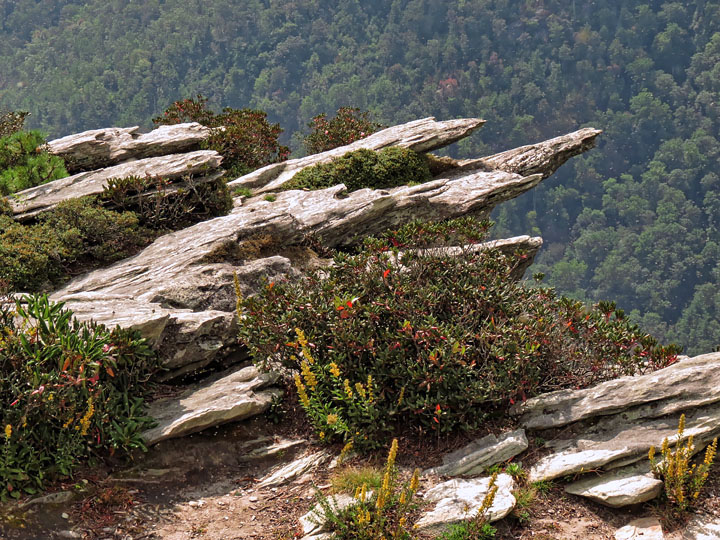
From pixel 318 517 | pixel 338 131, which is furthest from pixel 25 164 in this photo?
pixel 318 517

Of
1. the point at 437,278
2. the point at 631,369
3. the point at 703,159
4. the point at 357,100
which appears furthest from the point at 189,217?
the point at 357,100

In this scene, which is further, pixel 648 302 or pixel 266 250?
pixel 648 302

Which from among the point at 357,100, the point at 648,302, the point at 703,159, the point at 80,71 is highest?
the point at 80,71

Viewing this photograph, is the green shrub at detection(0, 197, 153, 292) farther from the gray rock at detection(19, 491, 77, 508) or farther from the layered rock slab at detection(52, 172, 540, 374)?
the gray rock at detection(19, 491, 77, 508)

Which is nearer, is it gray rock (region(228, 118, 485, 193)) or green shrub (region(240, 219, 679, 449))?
green shrub (region(240, 219, 679, 449))

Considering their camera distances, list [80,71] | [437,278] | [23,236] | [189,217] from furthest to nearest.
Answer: [80,71], [189,217], [23,236], [437,278]

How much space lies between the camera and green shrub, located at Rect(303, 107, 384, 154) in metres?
23.1

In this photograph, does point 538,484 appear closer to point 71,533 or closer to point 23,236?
point 71,533

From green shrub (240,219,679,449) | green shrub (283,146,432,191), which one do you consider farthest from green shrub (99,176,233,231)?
green shrub (240,219,679,449)

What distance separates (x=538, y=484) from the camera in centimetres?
834

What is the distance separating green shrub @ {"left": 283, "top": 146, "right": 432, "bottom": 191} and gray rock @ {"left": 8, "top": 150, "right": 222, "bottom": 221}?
9.23 feet

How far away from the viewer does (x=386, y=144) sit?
65.0ft

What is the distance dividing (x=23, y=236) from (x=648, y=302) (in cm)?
13694

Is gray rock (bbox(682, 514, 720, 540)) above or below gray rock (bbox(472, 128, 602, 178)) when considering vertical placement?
below
